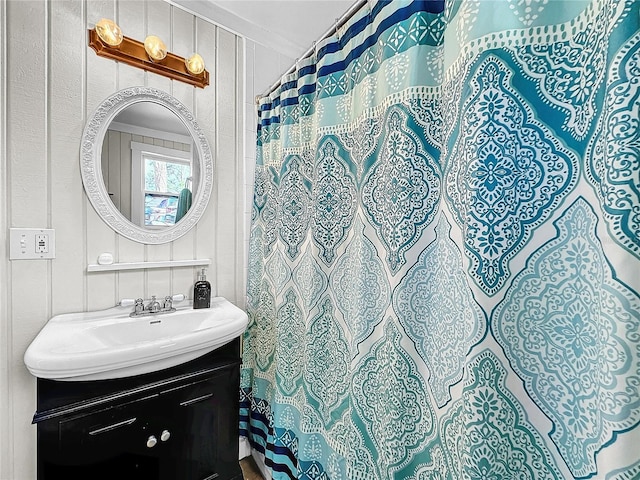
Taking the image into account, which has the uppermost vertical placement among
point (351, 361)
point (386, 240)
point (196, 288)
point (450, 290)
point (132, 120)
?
point (132, 120)

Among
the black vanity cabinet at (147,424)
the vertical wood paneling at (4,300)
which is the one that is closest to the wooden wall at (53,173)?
the vertical wood paneling at (4,300)

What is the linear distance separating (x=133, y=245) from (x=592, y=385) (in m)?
1.62

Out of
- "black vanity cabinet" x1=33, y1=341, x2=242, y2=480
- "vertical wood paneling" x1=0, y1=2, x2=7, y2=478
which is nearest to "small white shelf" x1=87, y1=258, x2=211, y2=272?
"vertical wood paneling" x1=0, y1=2, x2=7, y2=478

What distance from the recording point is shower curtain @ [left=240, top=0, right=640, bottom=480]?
0.50 m

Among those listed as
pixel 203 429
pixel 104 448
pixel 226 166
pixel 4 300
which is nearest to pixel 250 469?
pixel 203 429

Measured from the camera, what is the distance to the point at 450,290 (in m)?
0.76

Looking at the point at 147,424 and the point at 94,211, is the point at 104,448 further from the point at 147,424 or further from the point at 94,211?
the point at 94,211

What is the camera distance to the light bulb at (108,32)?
1.26 meters

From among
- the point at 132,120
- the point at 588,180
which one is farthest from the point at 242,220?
the point at 588,180

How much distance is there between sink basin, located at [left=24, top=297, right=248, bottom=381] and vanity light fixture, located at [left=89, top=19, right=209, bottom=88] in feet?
3.68

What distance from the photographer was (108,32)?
1262 millimetres

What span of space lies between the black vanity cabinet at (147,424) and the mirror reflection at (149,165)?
71cm

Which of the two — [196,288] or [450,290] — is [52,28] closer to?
[196,288]

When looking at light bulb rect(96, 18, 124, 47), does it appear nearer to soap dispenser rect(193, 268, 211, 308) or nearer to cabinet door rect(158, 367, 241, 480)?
soap dispenser rect(193, 268, 211, 308)
